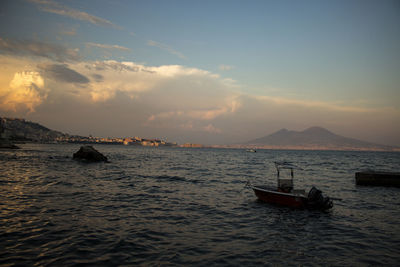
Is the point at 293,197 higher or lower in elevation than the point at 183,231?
higher

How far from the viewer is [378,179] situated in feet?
97.5

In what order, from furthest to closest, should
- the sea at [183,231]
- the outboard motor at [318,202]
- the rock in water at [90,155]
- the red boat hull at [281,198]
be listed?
the rock in water at [90,155] < the red boat hull at [281,198] < the outboard motor at [318,202] < the sea at [183,231]

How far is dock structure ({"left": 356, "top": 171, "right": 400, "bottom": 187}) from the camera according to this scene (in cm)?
2903

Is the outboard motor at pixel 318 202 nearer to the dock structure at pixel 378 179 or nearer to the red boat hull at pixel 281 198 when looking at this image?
the red boat hull at pixel 281 198

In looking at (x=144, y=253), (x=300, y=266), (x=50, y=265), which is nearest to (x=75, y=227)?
(x=50, y=265)

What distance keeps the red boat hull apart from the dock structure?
1835 cm

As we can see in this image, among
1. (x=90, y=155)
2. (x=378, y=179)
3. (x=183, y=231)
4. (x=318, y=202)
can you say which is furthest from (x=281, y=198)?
(x=90, y=155)

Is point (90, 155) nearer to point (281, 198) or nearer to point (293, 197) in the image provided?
point (281, 198)

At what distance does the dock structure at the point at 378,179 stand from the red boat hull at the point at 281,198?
18.4m

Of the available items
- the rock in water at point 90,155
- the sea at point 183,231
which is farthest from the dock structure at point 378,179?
the rock in water at point 90,155

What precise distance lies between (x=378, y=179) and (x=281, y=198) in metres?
20.2

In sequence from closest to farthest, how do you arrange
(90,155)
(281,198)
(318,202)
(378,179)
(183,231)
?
1. (183,231)
2. (318,202)
3. (281,198)
4. (378,179)
5. (90,155)

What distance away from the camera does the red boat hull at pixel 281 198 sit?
17328 millimetres

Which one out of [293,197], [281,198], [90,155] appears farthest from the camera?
[90,155]
